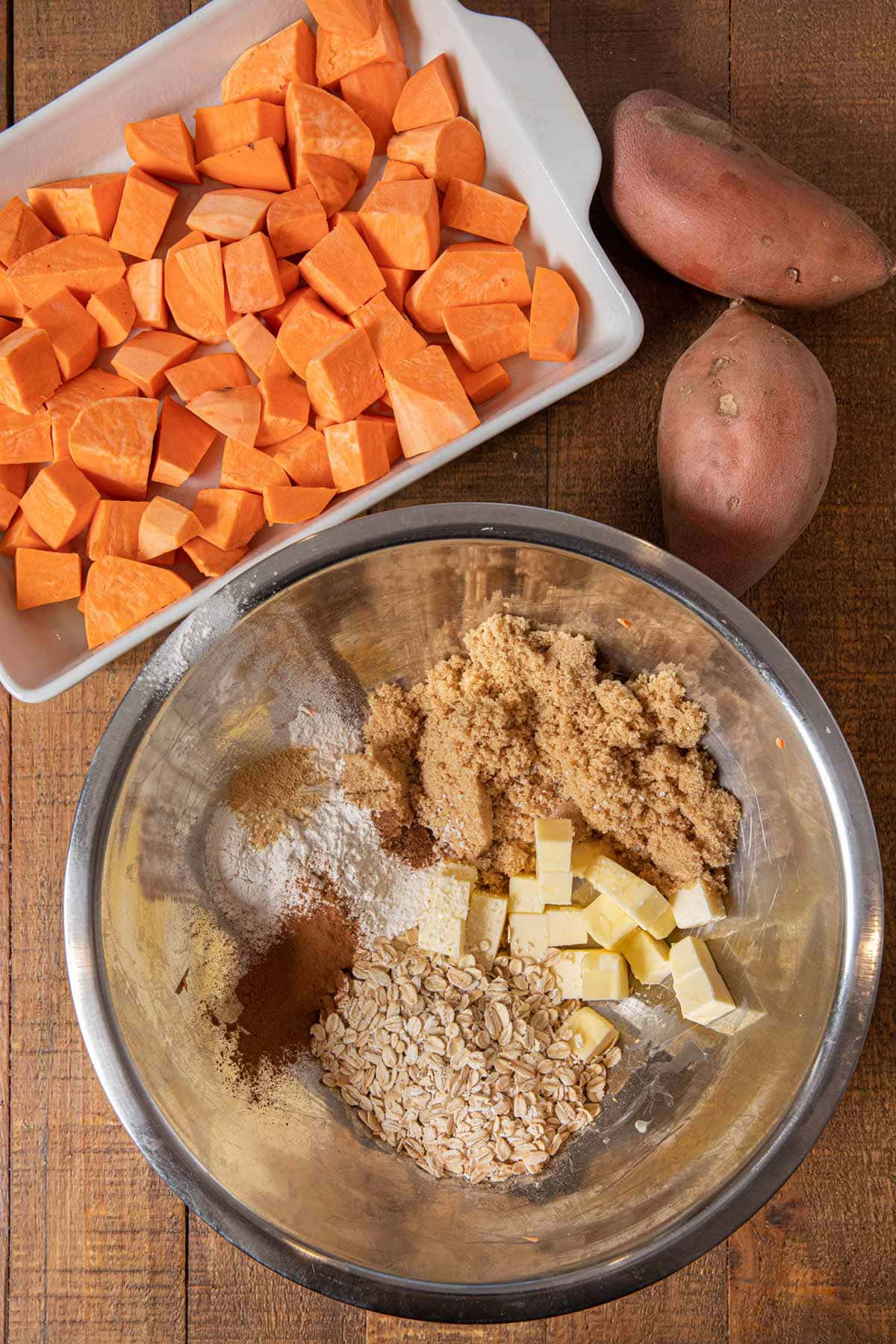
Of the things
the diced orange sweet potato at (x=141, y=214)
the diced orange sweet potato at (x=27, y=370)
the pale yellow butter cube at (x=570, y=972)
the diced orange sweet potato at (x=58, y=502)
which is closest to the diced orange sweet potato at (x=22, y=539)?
the diced orange sweet potato at (x=58, y=502)

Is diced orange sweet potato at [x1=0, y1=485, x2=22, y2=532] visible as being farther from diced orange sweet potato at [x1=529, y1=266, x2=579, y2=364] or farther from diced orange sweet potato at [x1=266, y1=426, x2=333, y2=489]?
diced orange sweet potato at [x1=529, y1=266, x2=579, y2=364]

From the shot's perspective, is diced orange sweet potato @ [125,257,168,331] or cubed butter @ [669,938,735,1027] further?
diced orange sweet potato @ [125,257,168,331]

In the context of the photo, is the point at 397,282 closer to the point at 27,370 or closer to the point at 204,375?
the point at 204,375

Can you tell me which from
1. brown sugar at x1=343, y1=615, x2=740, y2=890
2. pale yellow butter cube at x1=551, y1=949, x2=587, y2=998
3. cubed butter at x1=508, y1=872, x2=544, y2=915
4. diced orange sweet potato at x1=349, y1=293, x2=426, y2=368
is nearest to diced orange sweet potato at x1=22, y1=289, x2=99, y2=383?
diced orange sweet potato at x1=349, y1=293, x2=426, y2=368

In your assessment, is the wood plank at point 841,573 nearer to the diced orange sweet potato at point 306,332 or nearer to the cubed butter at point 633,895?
the cubed butter at point 633,895

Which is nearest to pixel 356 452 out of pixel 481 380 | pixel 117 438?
pixel 481 380

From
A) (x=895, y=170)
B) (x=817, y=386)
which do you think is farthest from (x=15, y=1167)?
(x=895, y=170)

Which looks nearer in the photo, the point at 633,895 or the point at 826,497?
the point at 633,895
